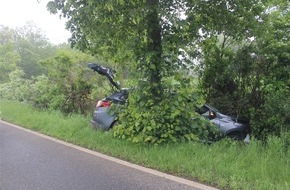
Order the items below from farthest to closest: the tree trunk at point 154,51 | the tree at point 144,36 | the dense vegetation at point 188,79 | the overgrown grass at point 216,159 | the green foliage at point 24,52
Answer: the green foliage at point 24,52, the tree trunk at point 154,51, the tree at point 144,36, the dense vegetation at point 188,79, the overgrown grass at point 216,159

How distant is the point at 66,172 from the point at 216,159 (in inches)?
101

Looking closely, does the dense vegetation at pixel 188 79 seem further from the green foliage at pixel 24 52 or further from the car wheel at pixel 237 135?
the green foliage at pixel 24 52

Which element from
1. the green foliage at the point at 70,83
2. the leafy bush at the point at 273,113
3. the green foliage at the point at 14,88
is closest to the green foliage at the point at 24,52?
the green foliage at the point at 14,88

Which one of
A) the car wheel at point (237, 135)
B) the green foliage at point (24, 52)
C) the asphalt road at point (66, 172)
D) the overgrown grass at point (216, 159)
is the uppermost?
the green foliage at point (24, 52)

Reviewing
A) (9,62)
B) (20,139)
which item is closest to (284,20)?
(20,139)

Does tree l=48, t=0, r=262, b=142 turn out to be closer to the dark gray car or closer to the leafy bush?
the dark gray car

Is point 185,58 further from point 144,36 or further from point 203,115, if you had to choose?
point 203,115

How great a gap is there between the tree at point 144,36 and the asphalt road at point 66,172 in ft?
4.08

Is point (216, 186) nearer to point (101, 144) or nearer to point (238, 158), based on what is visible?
point (238, 158)

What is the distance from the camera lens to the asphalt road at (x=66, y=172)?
4695 mm

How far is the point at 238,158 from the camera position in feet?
17.2

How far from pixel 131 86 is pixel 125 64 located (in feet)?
1.94

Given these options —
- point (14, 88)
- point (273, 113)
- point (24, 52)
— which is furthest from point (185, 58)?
point (24, 52)

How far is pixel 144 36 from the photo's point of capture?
680cm
